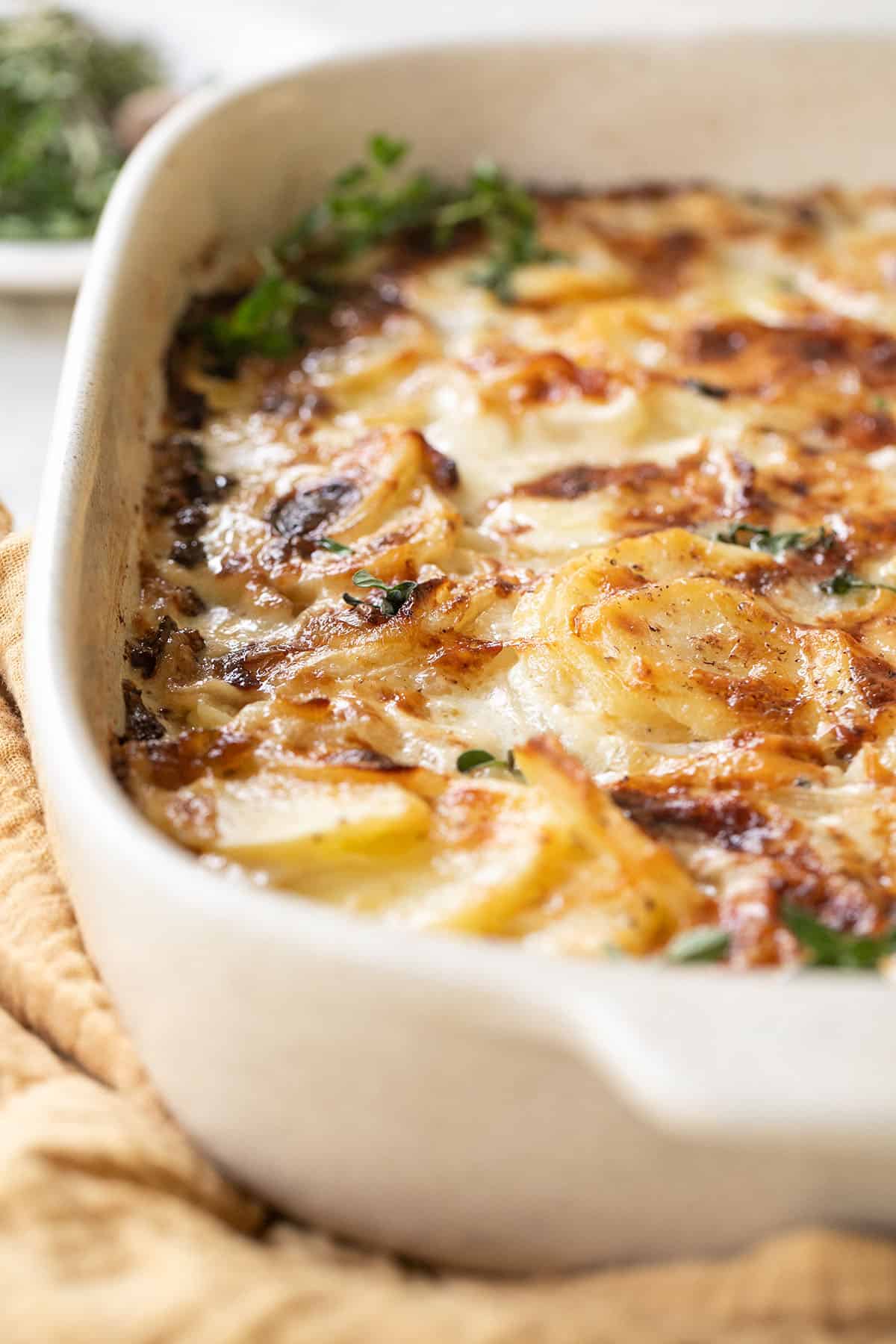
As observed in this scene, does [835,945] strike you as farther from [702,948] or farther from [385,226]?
[385,226]

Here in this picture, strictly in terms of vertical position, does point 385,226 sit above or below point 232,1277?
above

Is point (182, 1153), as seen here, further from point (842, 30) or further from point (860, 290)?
point (842, 30)

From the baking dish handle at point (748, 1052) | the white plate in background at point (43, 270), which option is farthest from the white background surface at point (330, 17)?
the baking dish handle at point (748, 1052)

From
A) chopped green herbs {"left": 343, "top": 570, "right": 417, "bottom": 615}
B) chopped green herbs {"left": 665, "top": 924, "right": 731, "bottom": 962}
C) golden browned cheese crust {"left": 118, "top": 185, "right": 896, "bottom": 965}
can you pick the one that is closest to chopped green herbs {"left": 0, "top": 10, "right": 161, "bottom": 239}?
golden browned cheese crust {"left": 118, "top": 185, "right": 896, "bottom": 965}

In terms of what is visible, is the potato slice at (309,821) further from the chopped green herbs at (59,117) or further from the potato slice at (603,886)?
the chopped green herbs at (59,117)

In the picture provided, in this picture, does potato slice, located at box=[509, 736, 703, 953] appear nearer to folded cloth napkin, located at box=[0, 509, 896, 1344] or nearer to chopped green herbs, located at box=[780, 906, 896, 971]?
chopped green herbs, located at box=[780, 906, 896, 971]

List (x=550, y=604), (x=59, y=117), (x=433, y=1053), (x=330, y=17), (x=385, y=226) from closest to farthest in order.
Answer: (x=433, y=1053), (x=550, y=604), (x=385, y=226), (x=59, y=117), (x=330, y=17)

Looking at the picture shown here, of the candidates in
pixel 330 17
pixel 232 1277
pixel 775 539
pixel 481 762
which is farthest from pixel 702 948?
pixel 330 17
